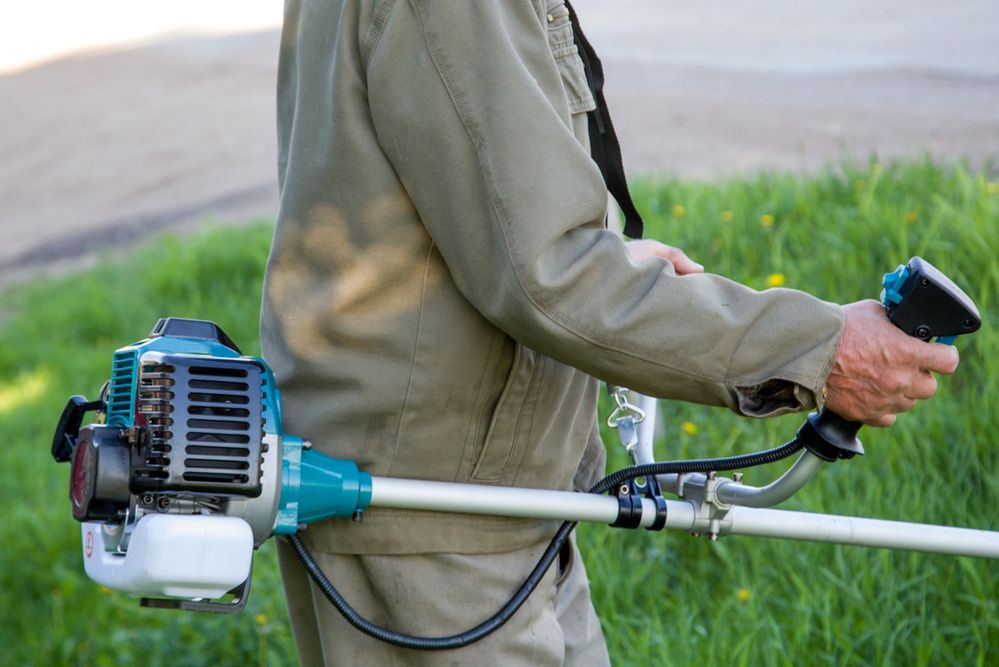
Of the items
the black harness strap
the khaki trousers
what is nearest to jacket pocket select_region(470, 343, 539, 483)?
the khaki trousers

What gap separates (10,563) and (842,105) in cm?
448

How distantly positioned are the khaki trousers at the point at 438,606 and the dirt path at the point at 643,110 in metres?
3.19

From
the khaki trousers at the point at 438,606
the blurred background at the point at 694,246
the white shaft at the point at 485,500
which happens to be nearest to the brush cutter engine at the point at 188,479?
the white shaft at the point at 485,500

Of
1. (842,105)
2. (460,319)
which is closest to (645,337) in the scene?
(460,319)

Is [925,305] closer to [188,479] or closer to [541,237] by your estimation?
[541,237]

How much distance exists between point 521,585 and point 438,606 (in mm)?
135

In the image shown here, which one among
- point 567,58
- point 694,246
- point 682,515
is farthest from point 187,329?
point 694,246

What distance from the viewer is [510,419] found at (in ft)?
6.19

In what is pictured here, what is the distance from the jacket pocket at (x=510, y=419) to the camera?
1865 millimetres

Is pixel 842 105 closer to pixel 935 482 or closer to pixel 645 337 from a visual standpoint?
pixel 935 482

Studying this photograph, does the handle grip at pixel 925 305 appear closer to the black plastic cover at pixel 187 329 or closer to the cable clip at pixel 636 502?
the cable clip at pixel 636 502

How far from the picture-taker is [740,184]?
4.83m

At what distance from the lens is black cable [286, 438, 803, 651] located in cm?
190

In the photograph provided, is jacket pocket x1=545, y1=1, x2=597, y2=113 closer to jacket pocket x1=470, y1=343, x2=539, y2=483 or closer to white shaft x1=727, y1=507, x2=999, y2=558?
jacket pocket x1=470, y1=343, x2=539, y2=483
